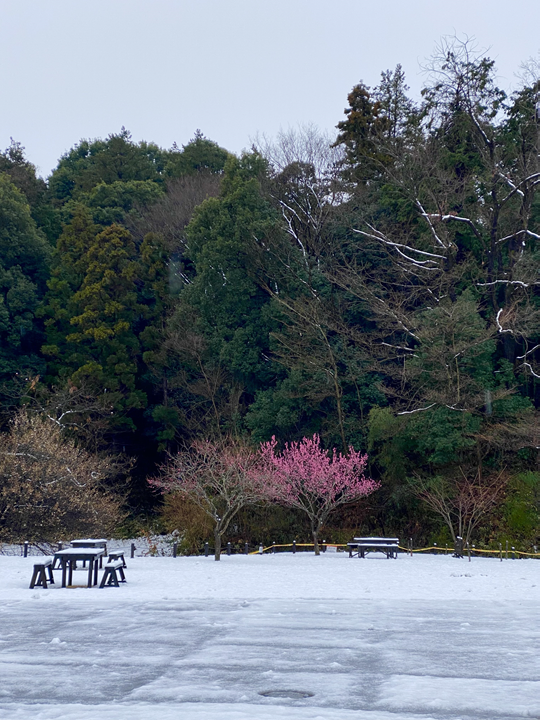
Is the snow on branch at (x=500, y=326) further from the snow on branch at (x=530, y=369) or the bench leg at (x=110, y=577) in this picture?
the bench leg at (x=110, y=577)

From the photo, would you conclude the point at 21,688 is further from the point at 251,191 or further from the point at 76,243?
the point at 76,243

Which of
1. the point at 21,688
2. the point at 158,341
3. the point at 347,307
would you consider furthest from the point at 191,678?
the point at 158,341

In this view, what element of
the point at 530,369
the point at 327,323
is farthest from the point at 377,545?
the point at 327,323

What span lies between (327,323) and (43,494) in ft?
53.2

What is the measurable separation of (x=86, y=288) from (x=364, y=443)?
16.7 metres

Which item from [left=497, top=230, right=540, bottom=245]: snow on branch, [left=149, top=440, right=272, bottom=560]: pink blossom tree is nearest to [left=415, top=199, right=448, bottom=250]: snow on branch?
[left=497, top=230, right=540, bottom=245]: snow on branch

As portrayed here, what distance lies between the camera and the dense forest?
103 feet

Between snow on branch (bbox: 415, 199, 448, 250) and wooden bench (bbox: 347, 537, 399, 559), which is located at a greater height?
snow on branch (bbox: 415, 199, 448, 250)

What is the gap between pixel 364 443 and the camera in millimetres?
35406

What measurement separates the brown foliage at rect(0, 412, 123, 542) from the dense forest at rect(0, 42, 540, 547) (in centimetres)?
15

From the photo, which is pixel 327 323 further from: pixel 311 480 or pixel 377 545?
pixel 377 545

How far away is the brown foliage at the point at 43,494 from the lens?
25.7 meters

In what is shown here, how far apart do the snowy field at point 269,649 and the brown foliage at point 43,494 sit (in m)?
8.76

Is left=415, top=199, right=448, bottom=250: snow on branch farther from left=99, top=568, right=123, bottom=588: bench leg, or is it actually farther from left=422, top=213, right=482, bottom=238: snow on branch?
left=99, top=568, right=123, bottom=588: bench leg
